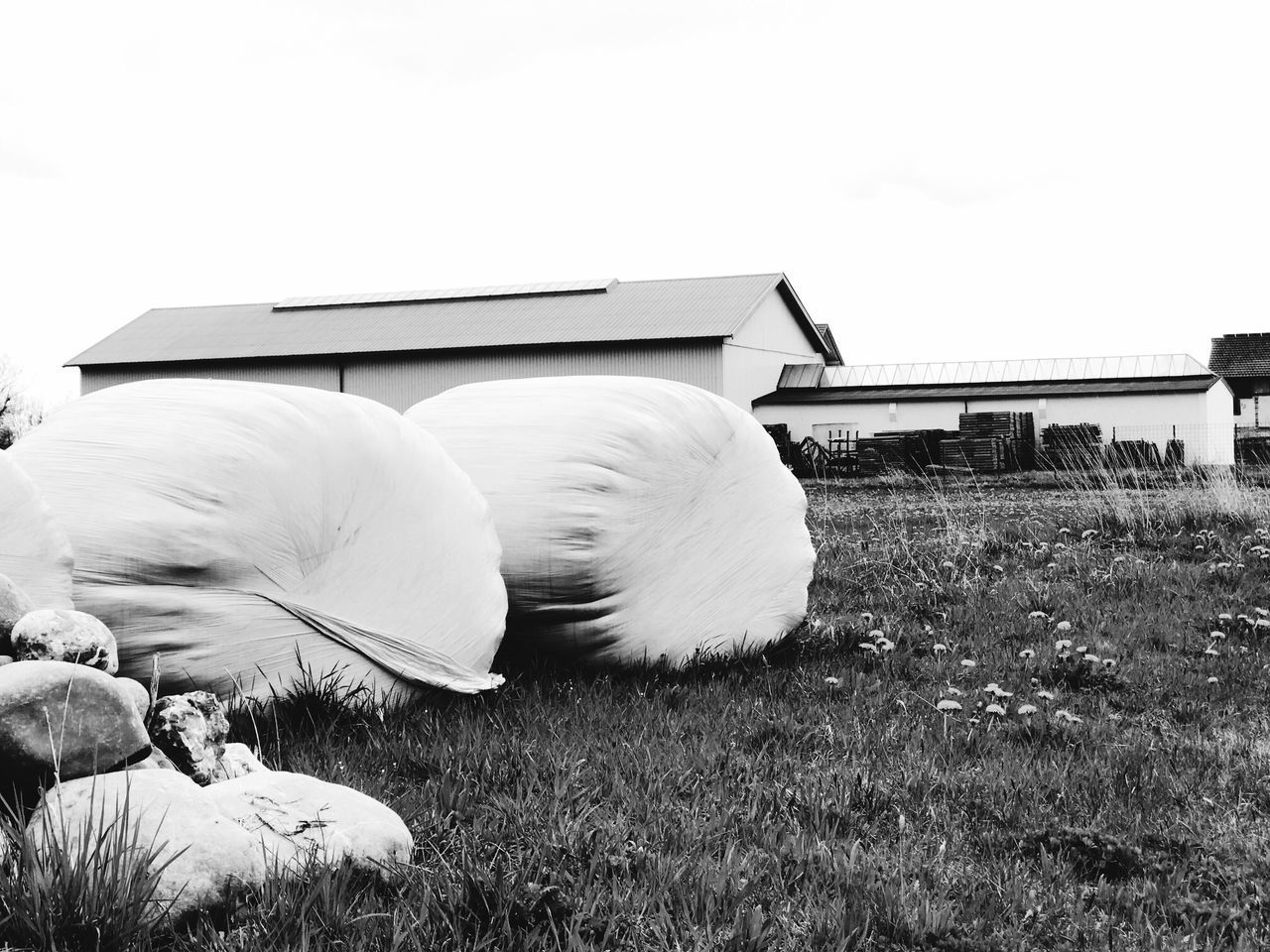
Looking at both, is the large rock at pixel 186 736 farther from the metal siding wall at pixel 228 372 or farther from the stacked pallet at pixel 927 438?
the metal siding wall at pixel 228 372

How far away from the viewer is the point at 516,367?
34188mm

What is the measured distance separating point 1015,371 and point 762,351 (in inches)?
291

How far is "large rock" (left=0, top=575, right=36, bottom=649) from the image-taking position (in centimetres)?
269

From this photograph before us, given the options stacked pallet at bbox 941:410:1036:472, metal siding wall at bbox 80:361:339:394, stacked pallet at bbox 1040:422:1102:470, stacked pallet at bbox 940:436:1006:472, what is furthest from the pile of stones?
metal siding wall at bbox 80:361:339:394


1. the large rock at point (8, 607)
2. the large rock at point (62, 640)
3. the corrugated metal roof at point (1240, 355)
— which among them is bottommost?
the large rock at point (62, 640)

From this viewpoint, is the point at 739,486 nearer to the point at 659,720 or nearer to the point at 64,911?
the point at 659,720

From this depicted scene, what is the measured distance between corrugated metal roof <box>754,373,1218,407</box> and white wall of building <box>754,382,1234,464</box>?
14 cm

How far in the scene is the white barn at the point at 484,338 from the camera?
3306 centimetres

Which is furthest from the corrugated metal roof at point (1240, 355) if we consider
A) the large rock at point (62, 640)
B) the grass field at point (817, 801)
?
the large rock at point (62, 640)

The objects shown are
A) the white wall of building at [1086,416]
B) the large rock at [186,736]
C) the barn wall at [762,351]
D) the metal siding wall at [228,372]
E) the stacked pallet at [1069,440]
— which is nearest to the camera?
the large rock at [186,736]

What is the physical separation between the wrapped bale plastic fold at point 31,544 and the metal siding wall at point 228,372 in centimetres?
3223

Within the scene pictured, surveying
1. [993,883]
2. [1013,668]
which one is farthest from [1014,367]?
[993,883]

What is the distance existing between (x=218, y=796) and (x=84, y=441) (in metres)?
1.53

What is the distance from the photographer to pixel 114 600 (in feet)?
10.6
